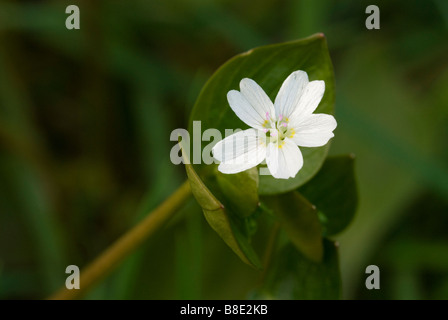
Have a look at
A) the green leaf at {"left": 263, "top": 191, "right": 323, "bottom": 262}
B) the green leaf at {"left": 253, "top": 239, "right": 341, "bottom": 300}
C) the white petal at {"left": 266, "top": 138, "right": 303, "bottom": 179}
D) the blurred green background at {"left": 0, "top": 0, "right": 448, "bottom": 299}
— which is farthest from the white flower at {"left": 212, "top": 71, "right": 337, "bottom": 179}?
the blurred green background at {"left": 0, "top": 0, "right": 448, "bottom": 299}

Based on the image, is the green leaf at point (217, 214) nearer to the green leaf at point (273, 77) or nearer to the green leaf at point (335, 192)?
the green leaf at point (273, 77)

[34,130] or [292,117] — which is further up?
[34,130]

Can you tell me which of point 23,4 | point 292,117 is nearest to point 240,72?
point 292,117

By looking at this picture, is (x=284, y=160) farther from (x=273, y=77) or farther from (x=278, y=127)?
(x=273, y=77)

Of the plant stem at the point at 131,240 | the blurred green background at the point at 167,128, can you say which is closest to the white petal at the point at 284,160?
the plant stem at the point at 131,240

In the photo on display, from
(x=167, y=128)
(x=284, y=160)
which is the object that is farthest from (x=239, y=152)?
(x=167, y=128)

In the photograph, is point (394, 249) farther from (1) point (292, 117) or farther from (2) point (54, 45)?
(2) point (54, 45)
